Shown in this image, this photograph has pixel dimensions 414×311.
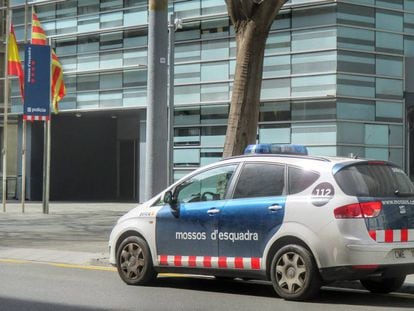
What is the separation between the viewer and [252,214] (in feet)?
26.9

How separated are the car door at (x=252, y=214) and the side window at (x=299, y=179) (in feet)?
0.36

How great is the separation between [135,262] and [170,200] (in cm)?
102

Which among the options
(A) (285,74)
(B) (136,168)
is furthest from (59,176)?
(A) (285,74)

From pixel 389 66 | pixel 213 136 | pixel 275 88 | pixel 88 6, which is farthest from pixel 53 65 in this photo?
pixel 389 66

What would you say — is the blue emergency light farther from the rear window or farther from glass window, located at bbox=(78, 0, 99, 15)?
glass window, located at bbox=(78, 0, 99, 15)

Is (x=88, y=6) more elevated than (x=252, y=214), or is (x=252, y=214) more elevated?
(x=88, y=6)

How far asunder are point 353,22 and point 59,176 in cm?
1844

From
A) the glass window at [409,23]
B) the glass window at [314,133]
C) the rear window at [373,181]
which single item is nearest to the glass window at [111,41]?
the glass window at [314,133]

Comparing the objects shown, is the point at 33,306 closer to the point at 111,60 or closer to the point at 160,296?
the point at 160,296

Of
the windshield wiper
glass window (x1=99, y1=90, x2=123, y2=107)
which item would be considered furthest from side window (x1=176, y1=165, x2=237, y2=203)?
glass window (x1=99, y1=90, x2=123, y2=107)

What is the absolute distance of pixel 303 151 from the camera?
918 centimetres

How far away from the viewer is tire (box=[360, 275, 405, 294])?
340 inches

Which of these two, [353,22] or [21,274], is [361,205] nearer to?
[21,274]

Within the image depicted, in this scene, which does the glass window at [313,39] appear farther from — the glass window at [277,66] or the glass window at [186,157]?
the glass window at [186,157]
